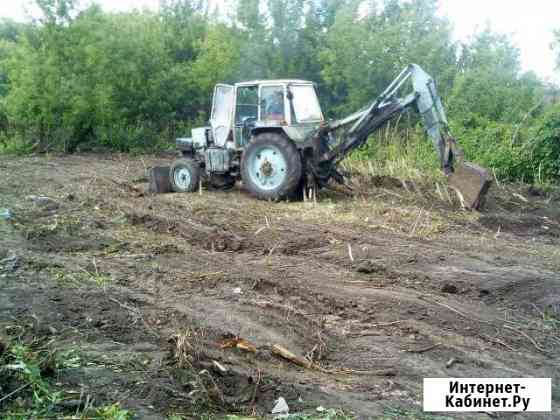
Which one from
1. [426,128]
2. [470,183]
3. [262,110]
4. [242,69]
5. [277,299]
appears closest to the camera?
[277,299]

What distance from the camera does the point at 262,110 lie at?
1012cm

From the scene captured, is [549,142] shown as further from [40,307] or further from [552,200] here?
[40,307]

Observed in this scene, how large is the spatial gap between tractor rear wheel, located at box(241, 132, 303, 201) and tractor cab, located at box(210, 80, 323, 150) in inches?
9.4

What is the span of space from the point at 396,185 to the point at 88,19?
1055 cm

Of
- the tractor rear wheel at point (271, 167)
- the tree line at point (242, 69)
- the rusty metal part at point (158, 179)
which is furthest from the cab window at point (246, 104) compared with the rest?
the tree line at point (242, 69)

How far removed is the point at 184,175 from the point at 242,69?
8678 mm

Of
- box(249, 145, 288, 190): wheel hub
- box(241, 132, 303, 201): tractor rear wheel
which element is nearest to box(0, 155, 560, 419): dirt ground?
box(241, 132, 303, 201): tractor rear wheel

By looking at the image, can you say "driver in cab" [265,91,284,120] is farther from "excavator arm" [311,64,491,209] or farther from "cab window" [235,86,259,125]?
"excavator arm" [311,64,491,209]

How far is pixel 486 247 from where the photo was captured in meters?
7.16

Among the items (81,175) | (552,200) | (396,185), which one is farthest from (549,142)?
(81,175)

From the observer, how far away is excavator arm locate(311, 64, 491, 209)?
29.8 feet

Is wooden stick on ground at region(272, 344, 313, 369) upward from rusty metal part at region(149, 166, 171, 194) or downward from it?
downward

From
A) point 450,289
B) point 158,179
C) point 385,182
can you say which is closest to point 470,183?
point 385,182

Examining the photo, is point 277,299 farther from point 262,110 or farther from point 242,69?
point 242,69
